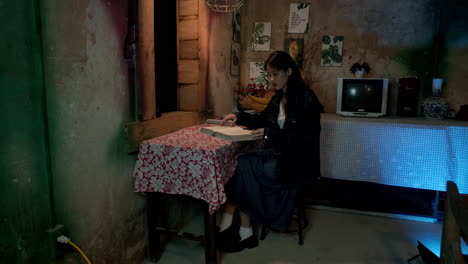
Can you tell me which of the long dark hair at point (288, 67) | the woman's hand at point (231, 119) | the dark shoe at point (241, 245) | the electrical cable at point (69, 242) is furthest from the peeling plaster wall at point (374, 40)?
the electrical cable at point (69, 242)

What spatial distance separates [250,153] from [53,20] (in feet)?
4.89

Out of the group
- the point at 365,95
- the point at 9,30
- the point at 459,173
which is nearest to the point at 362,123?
the point at 365,95

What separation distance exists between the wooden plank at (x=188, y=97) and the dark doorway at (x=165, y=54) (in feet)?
0.15

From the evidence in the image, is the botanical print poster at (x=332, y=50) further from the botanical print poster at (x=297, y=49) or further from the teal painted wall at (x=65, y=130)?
the teal painted wall at (x=65, y=130)

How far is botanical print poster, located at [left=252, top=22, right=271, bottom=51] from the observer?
392 centimetres

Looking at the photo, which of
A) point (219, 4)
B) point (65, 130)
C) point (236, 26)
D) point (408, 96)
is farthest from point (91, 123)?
point (408, 96)

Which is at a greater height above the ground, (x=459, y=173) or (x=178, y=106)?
(x=178, y=106)

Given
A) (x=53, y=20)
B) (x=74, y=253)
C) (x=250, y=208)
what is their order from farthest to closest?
(x=250, y=208), (x=74, y=253), (x=53, y=20)

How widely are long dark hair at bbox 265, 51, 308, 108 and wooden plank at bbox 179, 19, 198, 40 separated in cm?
75

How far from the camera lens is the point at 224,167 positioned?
1982 mm

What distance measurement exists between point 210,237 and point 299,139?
2.91 ft

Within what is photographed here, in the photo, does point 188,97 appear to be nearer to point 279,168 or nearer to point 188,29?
point 188,29

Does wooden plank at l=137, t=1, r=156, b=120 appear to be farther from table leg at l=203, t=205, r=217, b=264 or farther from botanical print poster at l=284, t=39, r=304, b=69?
botanical print poster at l=284, t=39, r=304, b=69

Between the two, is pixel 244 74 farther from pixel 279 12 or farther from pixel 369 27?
pixel 369 27
